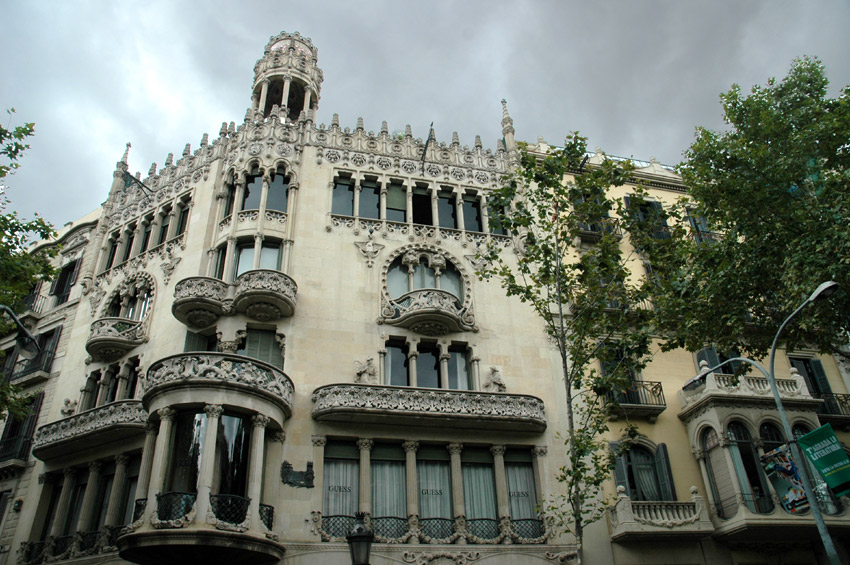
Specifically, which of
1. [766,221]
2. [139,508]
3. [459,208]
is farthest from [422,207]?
[139,508]

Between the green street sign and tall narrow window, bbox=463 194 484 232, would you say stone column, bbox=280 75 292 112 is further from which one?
the green street sign

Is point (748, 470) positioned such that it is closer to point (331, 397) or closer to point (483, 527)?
point (483, 527)

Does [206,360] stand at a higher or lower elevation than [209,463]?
higher

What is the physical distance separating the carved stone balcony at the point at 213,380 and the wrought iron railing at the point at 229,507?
114 inches

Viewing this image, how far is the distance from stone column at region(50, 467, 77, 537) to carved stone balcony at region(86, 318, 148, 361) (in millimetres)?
4801

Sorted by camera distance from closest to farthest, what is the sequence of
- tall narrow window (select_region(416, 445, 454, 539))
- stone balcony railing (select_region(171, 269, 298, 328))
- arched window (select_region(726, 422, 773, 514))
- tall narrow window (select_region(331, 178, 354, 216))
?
tall narrow window (select_region(416, 445, 454, 539)), arched window (select_region(726, 422, 773, 514)), stone balcony railing (select_region(171, 269, 298, 328)), tall narrow window (select_region(331, 178, 354, 216))

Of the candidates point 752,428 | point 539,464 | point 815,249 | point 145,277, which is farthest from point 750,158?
point 145,277

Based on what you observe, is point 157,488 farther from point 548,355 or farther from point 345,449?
point 548,355

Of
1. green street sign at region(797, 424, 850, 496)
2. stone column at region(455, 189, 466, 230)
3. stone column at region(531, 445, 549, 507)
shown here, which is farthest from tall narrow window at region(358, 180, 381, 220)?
green street sign at region(797, 424, 850, 496)

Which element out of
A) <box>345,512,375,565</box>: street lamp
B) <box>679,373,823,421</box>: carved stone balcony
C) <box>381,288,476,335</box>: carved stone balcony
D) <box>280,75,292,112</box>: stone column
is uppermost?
<box>280,75,292,112</box>: stone column

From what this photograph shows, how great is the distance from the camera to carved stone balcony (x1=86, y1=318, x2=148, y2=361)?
89.2ft

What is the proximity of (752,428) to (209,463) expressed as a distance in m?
20.1

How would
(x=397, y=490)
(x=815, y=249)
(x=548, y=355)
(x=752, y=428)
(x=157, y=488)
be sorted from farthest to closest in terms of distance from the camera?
(x=548, y=355) < (x=752, y=428) < (x=397, y=490) < (x=815, y=249) < (x=157, y=488)

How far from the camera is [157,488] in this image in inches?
773
